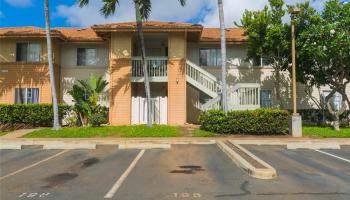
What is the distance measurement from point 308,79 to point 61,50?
16.2m

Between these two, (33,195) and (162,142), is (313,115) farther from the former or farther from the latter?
(33,195)

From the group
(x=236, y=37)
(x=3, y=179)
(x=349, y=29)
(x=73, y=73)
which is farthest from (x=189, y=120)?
(x=3, y=179)

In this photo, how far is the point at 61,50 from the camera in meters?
27.4

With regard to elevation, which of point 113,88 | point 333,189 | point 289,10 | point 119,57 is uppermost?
point 289,10

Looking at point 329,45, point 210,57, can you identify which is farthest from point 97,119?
point 329,45

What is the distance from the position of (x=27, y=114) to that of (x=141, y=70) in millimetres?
7410

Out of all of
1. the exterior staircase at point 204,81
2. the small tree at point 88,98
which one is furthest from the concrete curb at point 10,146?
the exterior staircase at point 204,81

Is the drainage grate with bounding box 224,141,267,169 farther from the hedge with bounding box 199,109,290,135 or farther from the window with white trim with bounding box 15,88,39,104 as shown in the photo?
the window with white trim with bounding box 15,88,39,104

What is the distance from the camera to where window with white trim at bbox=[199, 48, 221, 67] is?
27.2 meters

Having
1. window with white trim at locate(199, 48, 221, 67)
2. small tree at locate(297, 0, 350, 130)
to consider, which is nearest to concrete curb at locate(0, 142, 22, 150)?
window with white trim at locate(199, 48, 221, 67)

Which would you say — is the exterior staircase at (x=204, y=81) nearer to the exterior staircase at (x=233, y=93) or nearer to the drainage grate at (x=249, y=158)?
the exterior staircase at (x=233, y=93)

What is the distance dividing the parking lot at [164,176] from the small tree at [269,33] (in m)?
9.71

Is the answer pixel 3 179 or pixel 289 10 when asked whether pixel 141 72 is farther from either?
pixel 3 179

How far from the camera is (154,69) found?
24.8 m
